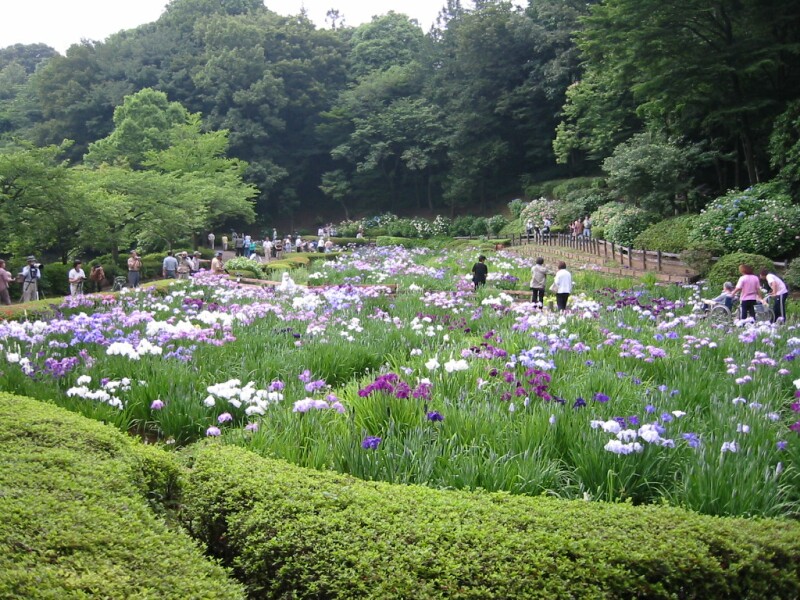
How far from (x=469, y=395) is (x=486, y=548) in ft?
6.85

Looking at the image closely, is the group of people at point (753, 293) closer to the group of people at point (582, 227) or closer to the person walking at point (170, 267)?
the person walking at point (170, 267)

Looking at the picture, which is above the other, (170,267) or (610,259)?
(170,267)

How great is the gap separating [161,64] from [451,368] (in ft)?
171

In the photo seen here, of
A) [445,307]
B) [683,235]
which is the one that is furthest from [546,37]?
[445,307]

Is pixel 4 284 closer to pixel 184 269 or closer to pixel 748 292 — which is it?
pixel 184 269

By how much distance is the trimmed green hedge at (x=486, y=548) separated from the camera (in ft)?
7.29

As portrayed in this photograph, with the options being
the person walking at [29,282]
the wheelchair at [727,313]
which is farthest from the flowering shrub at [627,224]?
the person walking at [29,282]

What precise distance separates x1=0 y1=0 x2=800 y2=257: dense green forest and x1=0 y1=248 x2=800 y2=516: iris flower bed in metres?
11.7

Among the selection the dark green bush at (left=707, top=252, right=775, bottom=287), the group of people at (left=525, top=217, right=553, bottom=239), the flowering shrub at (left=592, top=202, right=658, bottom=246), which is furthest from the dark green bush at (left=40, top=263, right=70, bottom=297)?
the group of people at (left=525, top=217, right=553, bottom=239)

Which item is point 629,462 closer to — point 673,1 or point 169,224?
point 673,1

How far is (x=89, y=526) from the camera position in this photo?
230 cm

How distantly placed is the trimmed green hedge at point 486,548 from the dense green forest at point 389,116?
15255 millimetres

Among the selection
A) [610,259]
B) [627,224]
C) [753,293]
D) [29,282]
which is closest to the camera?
[753,293]

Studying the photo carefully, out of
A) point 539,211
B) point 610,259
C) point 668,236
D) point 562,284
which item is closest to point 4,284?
point 562,284
